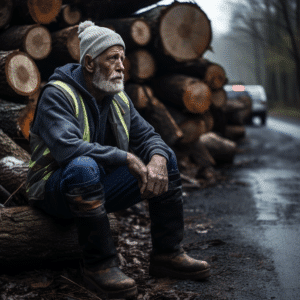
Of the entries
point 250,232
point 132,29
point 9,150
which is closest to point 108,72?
point 9,150

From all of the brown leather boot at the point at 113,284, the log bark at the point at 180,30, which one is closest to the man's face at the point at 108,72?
the brown leather boot at the point at 113,284

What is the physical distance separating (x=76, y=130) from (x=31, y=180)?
1.70 ft

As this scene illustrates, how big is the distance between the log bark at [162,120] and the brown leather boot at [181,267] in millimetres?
3851

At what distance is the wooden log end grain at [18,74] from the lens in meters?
4.48

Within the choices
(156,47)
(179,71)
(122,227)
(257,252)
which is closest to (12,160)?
(122,227)

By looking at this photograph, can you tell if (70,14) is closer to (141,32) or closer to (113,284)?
(141,32)

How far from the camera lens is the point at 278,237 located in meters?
3.65

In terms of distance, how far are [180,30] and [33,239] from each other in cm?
450

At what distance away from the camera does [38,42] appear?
511 cm

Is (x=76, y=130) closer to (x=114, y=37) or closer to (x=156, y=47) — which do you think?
(x=114, y=37)

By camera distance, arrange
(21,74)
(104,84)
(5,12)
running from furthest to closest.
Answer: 1. (5,12)
2. (21,74)
3. (104,84)

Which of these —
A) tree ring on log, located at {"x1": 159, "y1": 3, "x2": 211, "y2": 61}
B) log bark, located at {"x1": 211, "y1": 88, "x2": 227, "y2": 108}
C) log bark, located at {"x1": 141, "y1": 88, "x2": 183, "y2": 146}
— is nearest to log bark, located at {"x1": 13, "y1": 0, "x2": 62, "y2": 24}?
tree ring on log, located at {"x1": 159, "y1": 3, "x2": 211, "y2": 61}

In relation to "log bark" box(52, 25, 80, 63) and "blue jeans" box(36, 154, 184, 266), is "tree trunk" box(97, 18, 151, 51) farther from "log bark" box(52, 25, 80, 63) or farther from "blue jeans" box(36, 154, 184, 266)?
"blue jeans" box(36, 154, 184, 266)

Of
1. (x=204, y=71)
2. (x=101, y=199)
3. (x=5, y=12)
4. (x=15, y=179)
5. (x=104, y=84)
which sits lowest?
(x=15, y=179)
